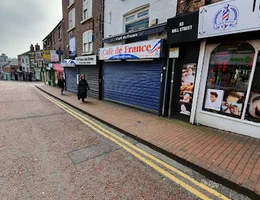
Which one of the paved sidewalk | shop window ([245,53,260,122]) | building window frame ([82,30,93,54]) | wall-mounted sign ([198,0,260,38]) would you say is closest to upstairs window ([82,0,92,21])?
building window frame ([82,30,93,54])

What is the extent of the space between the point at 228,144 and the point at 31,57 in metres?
58.2

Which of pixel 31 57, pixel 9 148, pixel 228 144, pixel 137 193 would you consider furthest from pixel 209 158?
pixel 31 57

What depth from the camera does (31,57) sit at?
157 ft

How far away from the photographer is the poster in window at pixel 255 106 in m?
4.07

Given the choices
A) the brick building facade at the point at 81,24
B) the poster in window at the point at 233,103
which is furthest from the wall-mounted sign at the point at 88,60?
the poster in window at the point at 233,103

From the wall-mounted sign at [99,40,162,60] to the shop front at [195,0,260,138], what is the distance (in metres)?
1.76

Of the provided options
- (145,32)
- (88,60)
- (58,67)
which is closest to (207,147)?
(145,32)

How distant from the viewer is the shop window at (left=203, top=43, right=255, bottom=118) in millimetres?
4219

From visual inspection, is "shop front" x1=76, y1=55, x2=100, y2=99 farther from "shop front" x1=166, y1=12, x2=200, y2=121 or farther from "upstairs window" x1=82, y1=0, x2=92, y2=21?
"shop front" x1=166, y1=12, x2=200, y2=121

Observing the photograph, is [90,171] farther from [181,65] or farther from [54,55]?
[54,55]

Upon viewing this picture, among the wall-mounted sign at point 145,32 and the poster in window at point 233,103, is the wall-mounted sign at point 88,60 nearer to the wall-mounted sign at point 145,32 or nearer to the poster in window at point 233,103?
the wall-mounted sign at point 145,32

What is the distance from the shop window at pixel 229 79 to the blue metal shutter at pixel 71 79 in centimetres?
1161

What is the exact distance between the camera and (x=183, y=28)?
4.92 meters

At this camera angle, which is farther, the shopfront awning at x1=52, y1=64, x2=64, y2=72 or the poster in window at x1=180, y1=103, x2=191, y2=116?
the shopfront awning at x1=52, y1=64, x2=64, y2=72
